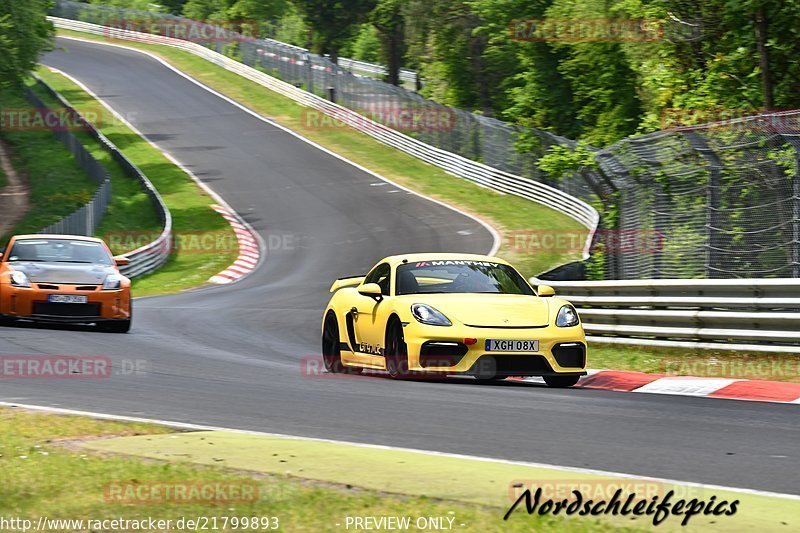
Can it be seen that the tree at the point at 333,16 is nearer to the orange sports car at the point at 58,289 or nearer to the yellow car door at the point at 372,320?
the orange sports car at the point at 58,289

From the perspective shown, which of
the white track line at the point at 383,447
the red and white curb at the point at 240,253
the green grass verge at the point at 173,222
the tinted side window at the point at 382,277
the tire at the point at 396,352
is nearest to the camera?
the white track line at the point at 383,447

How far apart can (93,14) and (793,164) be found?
83246 millimetres

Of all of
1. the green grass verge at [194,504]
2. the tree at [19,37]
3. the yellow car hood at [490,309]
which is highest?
the tree at [19,37]

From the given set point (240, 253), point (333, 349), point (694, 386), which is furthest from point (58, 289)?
point (240, 253)

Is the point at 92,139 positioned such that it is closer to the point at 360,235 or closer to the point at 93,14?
the point at 360,235

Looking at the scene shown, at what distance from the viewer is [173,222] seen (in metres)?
39.9

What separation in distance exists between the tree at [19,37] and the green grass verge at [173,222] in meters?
5.19

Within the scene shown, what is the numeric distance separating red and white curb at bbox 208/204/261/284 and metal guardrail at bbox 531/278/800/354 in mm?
17165

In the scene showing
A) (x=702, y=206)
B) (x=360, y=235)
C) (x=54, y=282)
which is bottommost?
(x=360, y=235)

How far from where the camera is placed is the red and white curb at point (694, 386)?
10.4 metres

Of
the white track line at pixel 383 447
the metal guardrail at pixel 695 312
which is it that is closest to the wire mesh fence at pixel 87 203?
the metal guardrail at pixel 695 312


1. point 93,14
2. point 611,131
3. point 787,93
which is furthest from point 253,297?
point 93,14

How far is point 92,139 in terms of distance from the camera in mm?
52531

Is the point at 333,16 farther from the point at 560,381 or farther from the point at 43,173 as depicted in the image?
the point at 560,381
